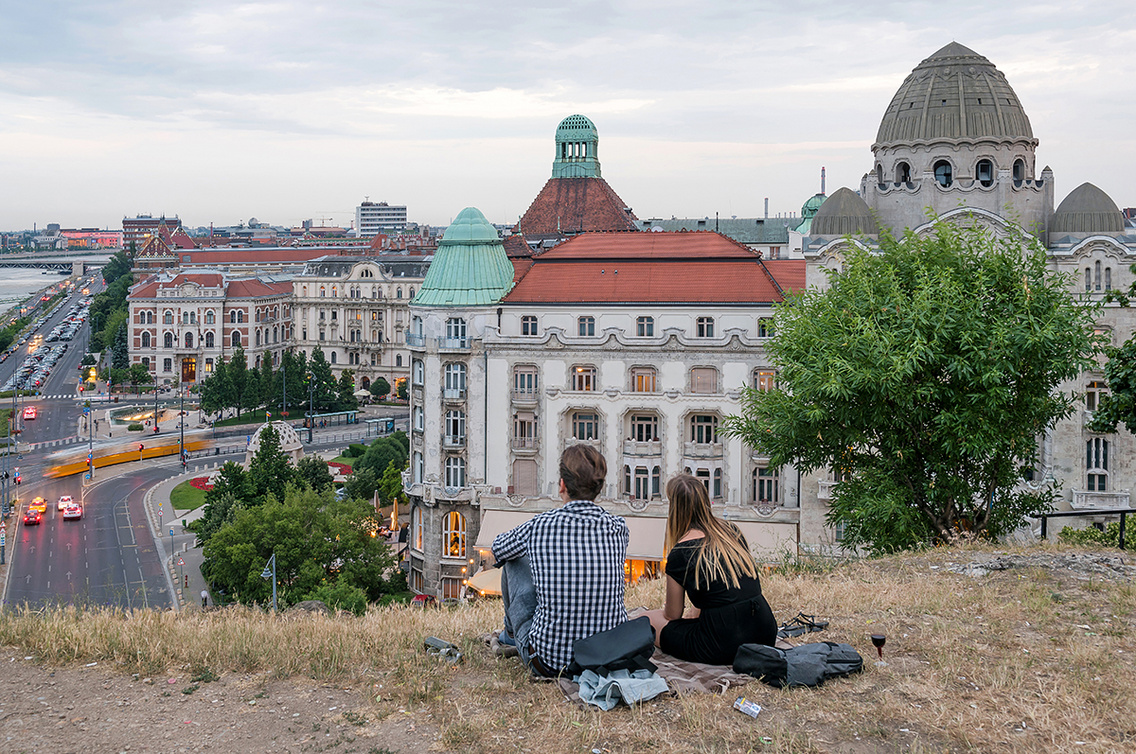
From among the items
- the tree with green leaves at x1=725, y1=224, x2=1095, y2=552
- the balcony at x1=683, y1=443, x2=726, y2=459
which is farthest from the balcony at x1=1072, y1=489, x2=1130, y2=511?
the tree with green leaves at x1=725, y1=224, x2=1095, y2=552

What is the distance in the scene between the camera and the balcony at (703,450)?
52344mm

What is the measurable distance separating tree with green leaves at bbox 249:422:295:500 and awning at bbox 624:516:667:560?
23.8 meters

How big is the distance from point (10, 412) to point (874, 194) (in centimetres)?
10248

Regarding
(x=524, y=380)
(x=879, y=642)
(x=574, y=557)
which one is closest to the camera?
(x=574, y=557)

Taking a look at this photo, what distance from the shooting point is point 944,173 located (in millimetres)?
51062

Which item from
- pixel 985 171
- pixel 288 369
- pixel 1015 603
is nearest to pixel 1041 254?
pixel 1015 603

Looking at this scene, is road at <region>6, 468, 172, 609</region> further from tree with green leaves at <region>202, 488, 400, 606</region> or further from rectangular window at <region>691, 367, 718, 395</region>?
rectangular window at <region>691, 367, 718, 395</region>

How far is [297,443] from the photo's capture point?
80.2 m

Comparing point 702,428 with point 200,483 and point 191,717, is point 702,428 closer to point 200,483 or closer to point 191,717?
point 191,717

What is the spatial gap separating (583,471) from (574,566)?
1.14 m

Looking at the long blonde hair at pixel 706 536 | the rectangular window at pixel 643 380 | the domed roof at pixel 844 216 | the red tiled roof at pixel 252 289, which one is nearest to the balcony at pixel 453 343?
the rectangular window at pixel 643 380

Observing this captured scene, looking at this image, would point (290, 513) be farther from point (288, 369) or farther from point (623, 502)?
point (288, 369)

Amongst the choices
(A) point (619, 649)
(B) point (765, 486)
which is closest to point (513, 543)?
(A) point (619, 649)

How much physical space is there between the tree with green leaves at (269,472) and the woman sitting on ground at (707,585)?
5341 cm
